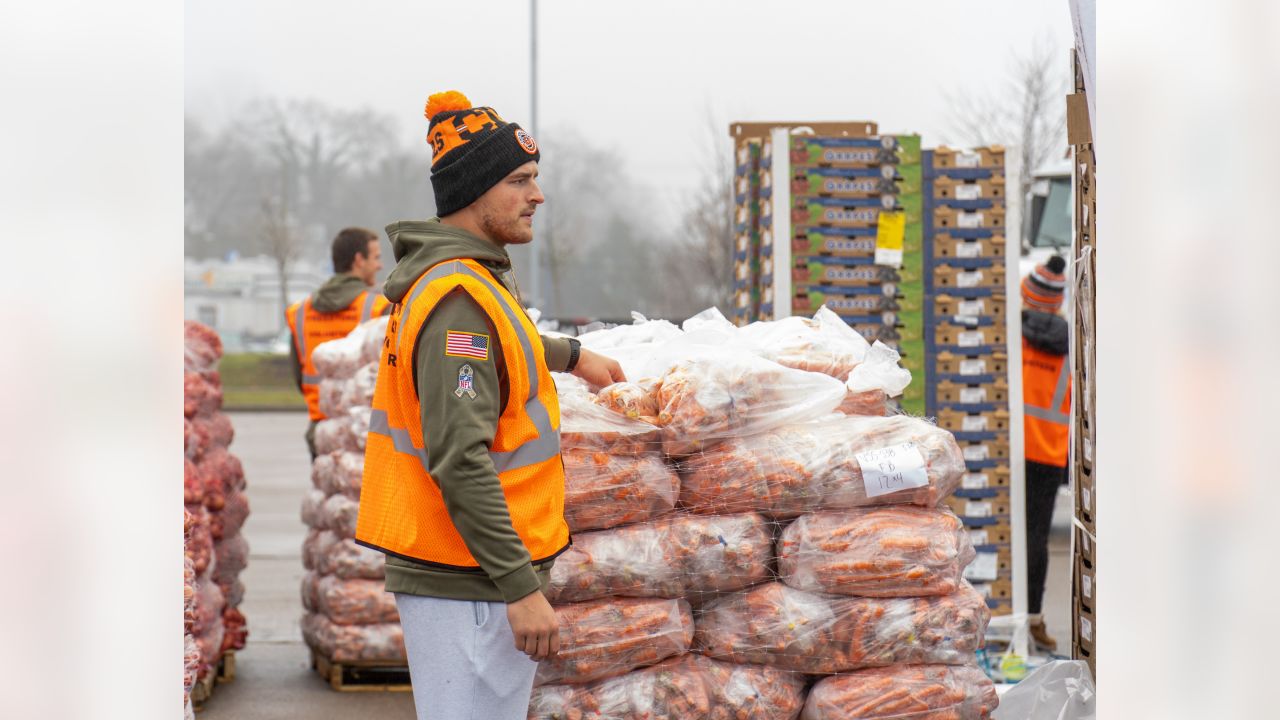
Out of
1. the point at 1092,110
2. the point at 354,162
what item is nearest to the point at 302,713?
the point at 1092,110

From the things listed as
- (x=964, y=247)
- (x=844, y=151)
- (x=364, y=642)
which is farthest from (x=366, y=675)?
(x=964, y=247)

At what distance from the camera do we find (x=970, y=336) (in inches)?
274

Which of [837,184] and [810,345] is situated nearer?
[810,345]

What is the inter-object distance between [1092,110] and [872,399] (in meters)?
1.10

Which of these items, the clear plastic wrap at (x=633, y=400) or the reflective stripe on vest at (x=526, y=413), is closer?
the reflective stripe on vest at (x=526, y=413)

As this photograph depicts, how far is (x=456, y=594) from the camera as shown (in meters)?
2.85

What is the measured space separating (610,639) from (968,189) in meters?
4.20

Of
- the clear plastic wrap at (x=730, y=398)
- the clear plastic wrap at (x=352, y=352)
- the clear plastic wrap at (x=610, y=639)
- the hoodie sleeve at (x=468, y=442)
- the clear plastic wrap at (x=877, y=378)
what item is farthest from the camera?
the clear plastic wrap at (x=352, y=352)

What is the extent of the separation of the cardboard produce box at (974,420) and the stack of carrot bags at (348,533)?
9.96ft

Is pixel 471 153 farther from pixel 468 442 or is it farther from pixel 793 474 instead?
pixel 793 474

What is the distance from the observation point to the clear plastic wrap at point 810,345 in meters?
4.04

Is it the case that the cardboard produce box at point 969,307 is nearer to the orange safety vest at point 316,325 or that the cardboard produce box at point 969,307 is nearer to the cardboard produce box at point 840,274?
the cardboard produce box at point 840,274

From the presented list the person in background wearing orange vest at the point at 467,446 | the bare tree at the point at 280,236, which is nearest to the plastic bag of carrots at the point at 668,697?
the person in background wearing orange vest at the point at 467,446
